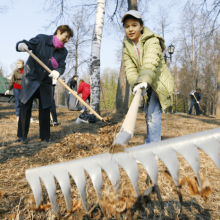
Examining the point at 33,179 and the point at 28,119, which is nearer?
the point at 33,179

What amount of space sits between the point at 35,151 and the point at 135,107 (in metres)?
2.33

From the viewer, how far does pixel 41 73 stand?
3.60 metres

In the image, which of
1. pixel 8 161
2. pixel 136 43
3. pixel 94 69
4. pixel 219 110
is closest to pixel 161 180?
pixel 136 43

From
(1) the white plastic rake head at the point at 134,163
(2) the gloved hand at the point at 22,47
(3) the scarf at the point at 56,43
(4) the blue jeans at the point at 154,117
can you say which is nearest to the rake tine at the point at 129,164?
(1) the white plastic rake head at the point at 134,163

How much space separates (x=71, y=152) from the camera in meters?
3.13

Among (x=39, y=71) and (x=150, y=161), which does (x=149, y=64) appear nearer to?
(x=150, y=161)

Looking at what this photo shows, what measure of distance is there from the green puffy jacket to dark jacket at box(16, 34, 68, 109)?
167cm

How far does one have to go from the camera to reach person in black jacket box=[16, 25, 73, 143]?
138 inches

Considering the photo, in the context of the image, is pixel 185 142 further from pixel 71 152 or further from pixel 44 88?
pixel 44 88

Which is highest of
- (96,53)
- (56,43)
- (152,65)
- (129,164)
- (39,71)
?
(96,53)

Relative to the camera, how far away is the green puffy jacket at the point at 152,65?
218 cm

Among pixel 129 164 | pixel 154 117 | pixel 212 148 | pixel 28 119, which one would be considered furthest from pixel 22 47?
pixel 212 148

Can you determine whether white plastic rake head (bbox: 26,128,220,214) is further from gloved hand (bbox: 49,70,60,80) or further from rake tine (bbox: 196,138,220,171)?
gloved hand (bbox: 49,70,60,80)

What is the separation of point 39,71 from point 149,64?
2.26m
